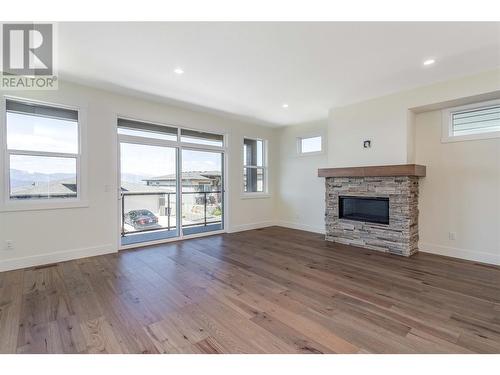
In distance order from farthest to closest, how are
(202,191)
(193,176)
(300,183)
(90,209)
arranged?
(300,183) → (202,191) → (193,176) → (90,209)

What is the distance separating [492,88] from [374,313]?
340 cm

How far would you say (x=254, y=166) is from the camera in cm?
641

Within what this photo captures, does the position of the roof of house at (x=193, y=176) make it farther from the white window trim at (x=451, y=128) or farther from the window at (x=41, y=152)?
the white window trim at (x=451, y=128)

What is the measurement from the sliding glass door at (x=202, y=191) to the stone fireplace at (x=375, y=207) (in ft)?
7.78

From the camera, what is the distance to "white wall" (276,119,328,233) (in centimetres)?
570

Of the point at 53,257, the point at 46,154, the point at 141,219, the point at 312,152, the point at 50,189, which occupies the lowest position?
the point at 53,257

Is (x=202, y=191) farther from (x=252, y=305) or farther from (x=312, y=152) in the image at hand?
(x=252, y=305)

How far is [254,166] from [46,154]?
13.8 feet

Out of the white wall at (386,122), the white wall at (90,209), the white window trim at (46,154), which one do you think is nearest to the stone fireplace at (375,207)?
the white wall at (386,122)

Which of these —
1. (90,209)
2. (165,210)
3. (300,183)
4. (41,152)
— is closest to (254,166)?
(300,183)

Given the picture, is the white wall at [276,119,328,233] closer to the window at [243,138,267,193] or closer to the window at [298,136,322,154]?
the window at [298,136,322,154]

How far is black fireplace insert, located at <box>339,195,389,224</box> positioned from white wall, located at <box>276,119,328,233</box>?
77cm

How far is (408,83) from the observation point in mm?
3719
